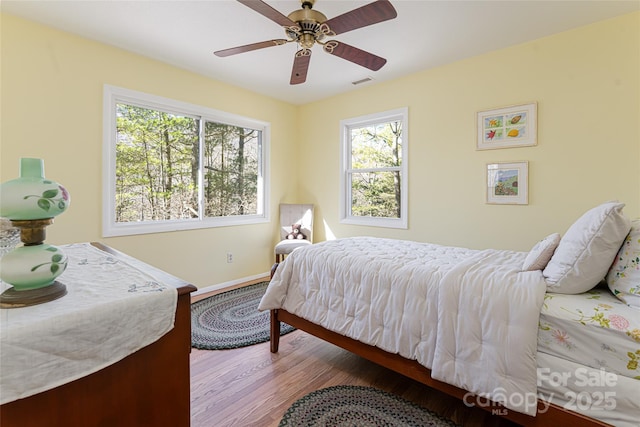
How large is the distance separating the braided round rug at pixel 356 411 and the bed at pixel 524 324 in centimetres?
23

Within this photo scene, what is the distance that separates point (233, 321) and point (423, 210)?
7.75 ft

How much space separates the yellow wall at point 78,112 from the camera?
2361 mm

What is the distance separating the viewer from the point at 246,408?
5.52 feet

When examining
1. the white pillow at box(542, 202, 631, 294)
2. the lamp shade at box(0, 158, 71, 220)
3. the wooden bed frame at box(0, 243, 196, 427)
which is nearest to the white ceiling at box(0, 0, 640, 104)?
the white pillow at box(542, 202, 631, 294)

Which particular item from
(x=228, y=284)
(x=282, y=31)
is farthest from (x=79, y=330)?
(x=228, y=284)

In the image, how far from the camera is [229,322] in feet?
9.11

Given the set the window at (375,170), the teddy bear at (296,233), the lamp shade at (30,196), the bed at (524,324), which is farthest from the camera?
the teddy bear at (296,233)

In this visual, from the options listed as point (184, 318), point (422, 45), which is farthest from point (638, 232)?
point (422, 45)

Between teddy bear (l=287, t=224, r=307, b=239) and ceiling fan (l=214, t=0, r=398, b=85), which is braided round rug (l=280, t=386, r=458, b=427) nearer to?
ceiling fan (l=214, t=0, r=398, b=85)

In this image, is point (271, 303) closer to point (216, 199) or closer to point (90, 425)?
point (90, 425)

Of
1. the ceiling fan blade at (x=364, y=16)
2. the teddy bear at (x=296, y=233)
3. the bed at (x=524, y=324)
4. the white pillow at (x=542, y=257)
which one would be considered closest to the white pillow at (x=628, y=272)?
the bed at (x=524, y=324)

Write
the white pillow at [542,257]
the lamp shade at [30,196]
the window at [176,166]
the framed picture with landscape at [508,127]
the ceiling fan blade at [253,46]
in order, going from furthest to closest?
the window at [176,166]
the framed picture with landscape at [508,127]
the ceiling fan blade at [253,46]
the white pillow at [542,257]
the lamp shade at [30,196]

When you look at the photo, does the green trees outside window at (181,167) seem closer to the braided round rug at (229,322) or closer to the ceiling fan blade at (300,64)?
the braided round rug at (229,322)

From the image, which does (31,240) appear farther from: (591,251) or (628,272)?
(628,272)
